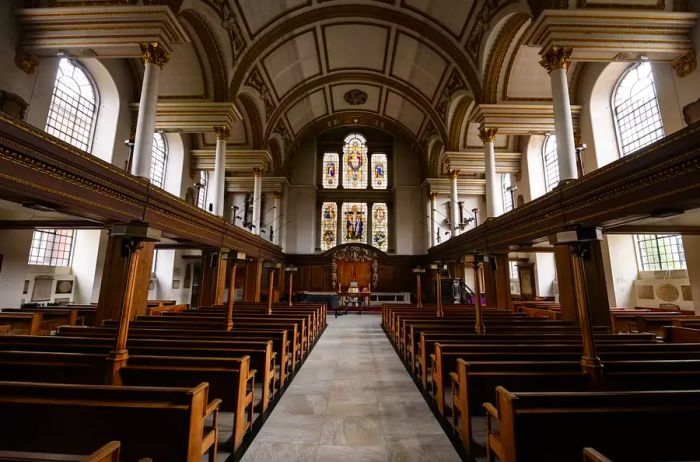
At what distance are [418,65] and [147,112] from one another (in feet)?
37.9

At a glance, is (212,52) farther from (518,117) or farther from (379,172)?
(379,172)

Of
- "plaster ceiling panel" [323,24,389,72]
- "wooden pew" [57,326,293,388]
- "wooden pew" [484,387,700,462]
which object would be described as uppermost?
"plaster ceiling panel" [323,24,389,72]

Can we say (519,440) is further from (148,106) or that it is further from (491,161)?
(491,161)

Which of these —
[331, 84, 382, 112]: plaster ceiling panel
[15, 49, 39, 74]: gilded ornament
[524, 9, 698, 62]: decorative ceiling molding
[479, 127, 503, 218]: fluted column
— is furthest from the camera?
[331, 84, 382, 112]: plaster ceiling panel

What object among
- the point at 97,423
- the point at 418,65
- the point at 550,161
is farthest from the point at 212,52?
the point at 550,161

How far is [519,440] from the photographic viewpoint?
2066 mm

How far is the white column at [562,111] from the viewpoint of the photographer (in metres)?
6.81

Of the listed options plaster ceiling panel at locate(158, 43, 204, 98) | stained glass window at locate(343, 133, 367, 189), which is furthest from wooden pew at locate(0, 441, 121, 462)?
stained glass window at locate(343, 133, 367, 189)

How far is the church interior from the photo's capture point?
2285 mm

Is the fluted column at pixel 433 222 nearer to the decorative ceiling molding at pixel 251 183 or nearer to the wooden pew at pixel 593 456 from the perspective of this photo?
the decorative ceiling molding at pixel 251 183

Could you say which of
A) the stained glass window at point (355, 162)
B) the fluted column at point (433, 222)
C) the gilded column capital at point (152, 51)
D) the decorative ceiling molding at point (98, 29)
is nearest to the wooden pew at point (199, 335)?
the gilded column capital at point (152, 51)

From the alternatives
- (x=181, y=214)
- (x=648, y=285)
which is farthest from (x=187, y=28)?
(x=648, y=285)

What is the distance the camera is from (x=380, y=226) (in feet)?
69.6

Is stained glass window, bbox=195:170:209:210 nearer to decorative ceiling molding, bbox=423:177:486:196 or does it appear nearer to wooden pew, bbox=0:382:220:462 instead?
decorative ceiling molding, bbox=423:177:486:196
